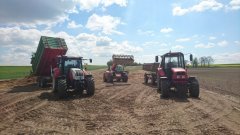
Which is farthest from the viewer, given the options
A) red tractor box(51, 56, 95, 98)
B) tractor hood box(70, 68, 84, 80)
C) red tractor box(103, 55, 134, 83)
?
red tractor box(103, 55, 134, 83)

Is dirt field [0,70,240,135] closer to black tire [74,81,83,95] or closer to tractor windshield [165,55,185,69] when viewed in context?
black tire [74,81,83,95]

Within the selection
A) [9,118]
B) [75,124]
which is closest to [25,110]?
[9,118]

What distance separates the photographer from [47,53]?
71.3ft

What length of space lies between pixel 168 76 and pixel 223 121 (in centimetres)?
736

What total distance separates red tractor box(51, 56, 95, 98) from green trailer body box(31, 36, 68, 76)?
4.77 metres

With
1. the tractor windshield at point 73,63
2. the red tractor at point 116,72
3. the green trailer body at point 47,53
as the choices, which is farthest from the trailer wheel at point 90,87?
the red tractor at point 116,72

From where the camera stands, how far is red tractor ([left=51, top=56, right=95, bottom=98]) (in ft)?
51.1

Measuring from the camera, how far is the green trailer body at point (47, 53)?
21734mm

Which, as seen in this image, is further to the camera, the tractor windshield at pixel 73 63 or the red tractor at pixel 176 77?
the tractor windshield at pixel 73 63

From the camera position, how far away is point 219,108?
1203 cm

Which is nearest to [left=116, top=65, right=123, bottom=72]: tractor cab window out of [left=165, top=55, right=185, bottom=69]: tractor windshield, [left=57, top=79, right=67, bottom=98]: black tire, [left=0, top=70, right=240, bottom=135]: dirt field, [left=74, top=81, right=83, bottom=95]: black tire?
[left=165, top=55, right=185, bottom=69]: tractor windshield

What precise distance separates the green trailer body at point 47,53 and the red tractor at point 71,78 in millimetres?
4768

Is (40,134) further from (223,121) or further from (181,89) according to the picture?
(181,89)

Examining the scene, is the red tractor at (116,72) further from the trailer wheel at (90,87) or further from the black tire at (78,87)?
the trailer wheel at (90,87)
